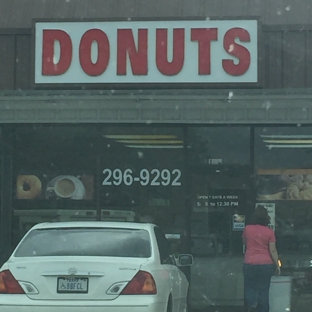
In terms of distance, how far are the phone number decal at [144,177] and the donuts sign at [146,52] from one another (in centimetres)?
170

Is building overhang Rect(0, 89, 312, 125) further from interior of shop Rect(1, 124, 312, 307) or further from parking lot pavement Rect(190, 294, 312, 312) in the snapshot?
parking lot pavement Rect(190, 294, 312, 312)

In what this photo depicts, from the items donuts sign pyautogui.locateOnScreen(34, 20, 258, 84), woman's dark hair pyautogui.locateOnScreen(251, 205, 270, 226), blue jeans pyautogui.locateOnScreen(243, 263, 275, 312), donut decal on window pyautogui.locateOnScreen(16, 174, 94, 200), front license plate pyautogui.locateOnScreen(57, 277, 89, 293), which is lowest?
blue jeans pyautogui.locateOnScreen(243, 263, 275, 312)

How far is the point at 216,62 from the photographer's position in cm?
1223

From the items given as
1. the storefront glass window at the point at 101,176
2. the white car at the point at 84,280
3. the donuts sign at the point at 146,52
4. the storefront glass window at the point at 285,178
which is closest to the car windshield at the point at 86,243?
the white car at the point at 84,280

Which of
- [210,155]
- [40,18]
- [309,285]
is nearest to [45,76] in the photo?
[40,18]

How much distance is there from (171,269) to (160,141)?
4.34 m

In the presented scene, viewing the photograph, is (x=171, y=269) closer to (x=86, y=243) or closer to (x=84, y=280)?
(x=86, y=243)

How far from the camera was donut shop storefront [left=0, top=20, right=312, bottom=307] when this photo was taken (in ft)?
40.2

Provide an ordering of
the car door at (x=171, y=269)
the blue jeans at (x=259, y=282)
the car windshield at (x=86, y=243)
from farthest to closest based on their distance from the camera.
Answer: the blue jeans at (x=259, y=282) < the car door at (x=171, y=269) < the car windshield at (x=86, y=243)

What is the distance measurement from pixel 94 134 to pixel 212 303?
3.62 meters

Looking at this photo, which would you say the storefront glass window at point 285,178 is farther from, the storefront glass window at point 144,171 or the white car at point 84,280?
the white car at point 84,280

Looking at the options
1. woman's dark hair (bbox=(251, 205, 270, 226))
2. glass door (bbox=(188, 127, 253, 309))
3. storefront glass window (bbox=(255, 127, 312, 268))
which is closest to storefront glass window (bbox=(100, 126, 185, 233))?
glass door (bbox=(188, 127, 253, 309))

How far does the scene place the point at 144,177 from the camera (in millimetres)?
13109

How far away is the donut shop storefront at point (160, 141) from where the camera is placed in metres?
12.2
